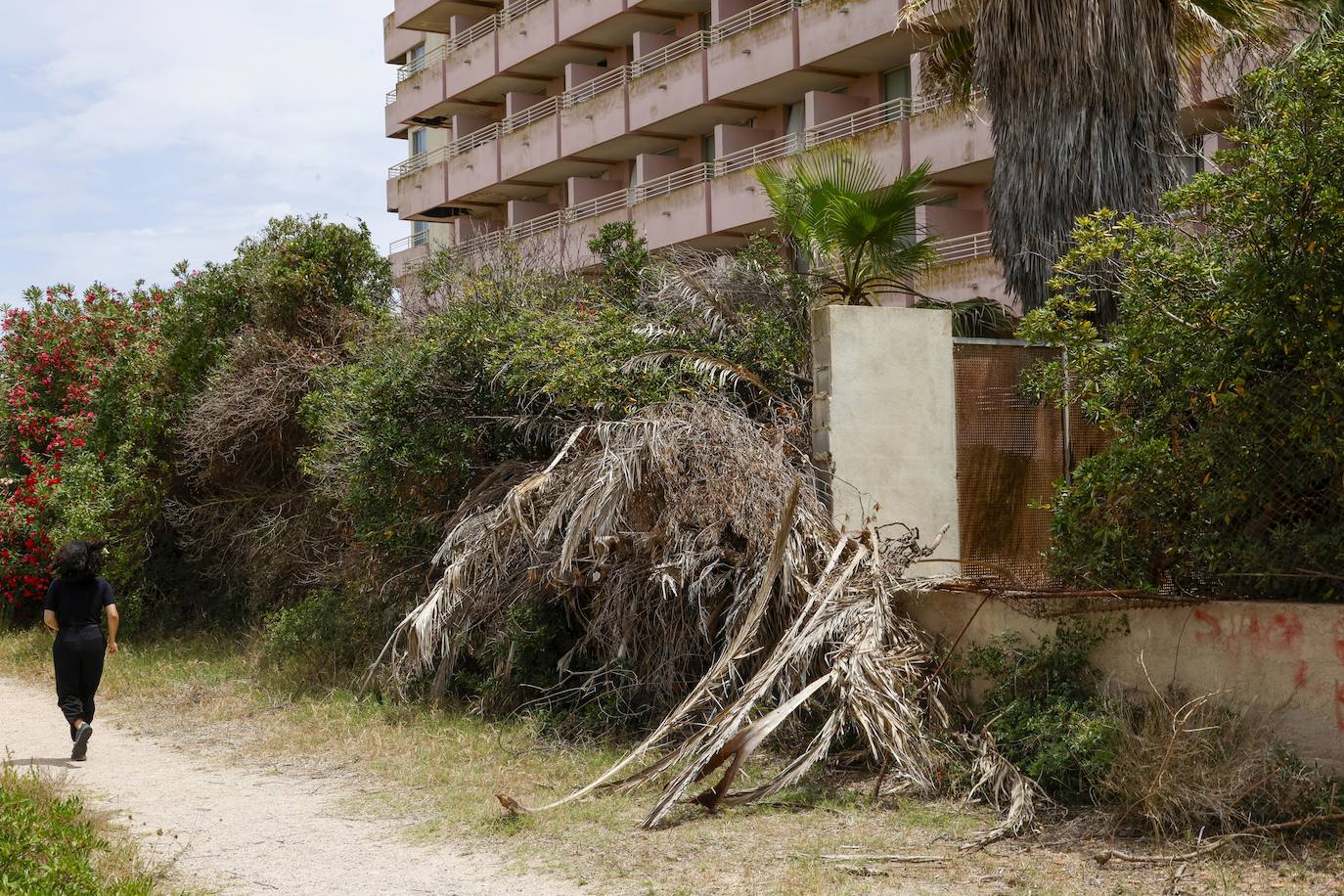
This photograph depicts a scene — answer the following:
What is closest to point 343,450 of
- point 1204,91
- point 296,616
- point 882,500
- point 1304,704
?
point 296,616

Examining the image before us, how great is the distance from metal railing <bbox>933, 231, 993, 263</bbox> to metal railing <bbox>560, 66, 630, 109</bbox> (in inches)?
451

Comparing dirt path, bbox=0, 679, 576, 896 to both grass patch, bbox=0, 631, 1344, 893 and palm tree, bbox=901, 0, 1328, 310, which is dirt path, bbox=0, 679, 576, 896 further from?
palm tree, bbox=901, 0, 1328, 310

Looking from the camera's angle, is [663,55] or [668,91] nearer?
[668,91]

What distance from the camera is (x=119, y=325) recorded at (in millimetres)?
21219

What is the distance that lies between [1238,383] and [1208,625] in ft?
4.55

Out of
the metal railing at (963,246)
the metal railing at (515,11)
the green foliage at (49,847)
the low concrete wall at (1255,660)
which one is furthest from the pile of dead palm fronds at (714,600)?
the metal railing at (515,11)

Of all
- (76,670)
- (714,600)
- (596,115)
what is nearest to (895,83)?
(596,115)

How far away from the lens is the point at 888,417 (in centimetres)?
1019

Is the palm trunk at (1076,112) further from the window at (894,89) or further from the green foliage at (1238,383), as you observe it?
the window at (894,89)

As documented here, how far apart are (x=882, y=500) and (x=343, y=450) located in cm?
636

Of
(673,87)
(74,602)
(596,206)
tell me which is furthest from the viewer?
(596,206)

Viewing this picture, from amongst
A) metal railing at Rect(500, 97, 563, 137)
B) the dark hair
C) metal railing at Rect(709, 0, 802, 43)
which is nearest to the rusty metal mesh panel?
the dark hair

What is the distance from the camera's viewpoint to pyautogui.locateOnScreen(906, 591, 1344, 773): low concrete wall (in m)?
7.06

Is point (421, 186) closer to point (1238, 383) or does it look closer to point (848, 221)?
point (848, 221)
